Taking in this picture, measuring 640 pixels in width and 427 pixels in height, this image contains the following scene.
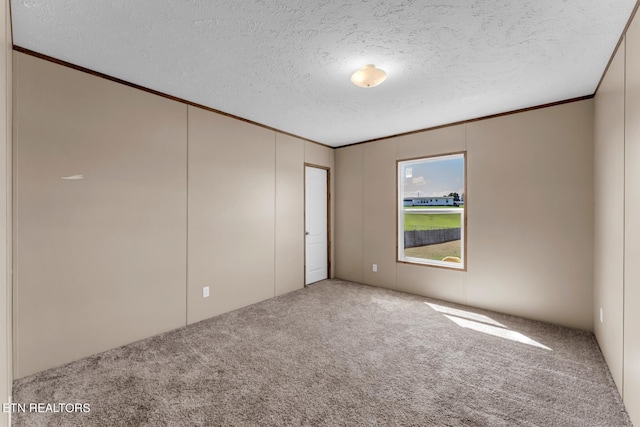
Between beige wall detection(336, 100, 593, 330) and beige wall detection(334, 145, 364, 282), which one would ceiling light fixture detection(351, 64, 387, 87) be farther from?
beige wall detection(334, 145, 364, 282)

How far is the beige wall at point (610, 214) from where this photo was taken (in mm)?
2062

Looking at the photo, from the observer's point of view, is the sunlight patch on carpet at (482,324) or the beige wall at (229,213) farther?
the beige wall at (229,213)

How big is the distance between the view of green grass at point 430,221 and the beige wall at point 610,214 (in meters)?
1.51

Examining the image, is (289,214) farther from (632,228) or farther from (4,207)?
(632,228)

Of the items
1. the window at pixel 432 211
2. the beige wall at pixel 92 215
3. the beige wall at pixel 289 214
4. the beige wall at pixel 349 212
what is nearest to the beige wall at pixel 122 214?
the beige wall at pixel 92 215

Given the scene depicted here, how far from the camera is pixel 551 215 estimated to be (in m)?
3.26

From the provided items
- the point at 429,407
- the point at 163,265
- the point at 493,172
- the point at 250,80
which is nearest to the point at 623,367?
the point at 429,407

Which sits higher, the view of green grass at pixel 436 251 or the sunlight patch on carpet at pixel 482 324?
the view of green grass at pixel 436 251

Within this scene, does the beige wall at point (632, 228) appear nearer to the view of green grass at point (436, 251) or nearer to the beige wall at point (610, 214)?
the beige wall at point (610, 214)

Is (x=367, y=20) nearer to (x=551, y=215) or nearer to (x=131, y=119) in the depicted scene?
(x=131, y=119)

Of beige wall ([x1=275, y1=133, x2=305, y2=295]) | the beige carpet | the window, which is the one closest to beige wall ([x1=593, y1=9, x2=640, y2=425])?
the beige carpet

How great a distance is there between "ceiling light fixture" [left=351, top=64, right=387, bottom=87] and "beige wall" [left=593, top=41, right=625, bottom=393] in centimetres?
171

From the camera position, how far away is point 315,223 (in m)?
5.11

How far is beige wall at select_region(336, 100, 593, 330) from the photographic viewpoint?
3.11 metres
